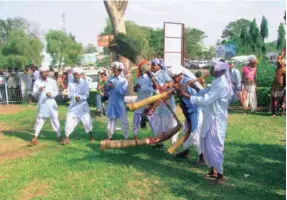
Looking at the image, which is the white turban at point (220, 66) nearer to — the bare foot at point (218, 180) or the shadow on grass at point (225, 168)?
the bare foot at point (218, 180)

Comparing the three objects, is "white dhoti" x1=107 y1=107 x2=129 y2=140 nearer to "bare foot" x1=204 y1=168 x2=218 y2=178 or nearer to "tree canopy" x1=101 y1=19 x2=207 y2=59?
"bare foot" x1=204 y1=168 x2=218 y2=178

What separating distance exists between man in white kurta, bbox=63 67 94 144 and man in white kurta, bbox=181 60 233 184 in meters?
3.19

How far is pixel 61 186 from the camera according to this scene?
16.8ft

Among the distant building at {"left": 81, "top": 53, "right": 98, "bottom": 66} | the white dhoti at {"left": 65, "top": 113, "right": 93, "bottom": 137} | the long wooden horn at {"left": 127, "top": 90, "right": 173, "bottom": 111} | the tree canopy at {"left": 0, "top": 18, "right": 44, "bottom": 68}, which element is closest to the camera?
the long wooden horn at {"left": 127, "top": 90, "right": 173, "bottom": 111}

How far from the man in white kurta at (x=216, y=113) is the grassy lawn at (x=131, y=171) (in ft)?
1.37

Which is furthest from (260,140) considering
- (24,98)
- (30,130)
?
(24,98)

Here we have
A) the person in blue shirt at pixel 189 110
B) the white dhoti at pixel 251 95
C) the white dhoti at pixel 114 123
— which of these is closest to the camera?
the person in blue shirt at pixel 189 110

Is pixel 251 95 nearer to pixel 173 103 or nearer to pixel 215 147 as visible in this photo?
pixel 173 103

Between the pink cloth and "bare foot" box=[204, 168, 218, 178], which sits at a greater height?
Answer: the pink cloth

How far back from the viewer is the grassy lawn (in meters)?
4.85

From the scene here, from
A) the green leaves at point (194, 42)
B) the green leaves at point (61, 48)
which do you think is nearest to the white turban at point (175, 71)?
the green leaves at point (61, 48)

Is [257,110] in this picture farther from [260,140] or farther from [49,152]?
[49,152]

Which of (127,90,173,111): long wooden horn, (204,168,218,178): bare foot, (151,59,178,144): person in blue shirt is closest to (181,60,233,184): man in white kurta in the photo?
(204,168,218,178): bare foot

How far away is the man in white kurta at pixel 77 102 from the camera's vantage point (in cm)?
762
